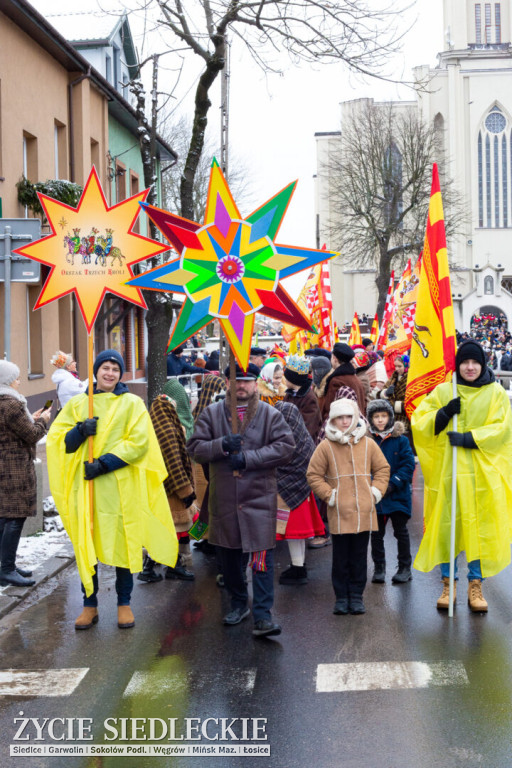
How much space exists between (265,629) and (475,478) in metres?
1.78

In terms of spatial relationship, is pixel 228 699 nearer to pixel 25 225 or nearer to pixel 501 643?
pixel 501 643

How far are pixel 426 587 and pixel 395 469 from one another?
3.09 ft

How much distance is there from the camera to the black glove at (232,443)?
20.0 feet

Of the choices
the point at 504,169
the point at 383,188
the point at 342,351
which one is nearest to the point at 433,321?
the point at 342,351

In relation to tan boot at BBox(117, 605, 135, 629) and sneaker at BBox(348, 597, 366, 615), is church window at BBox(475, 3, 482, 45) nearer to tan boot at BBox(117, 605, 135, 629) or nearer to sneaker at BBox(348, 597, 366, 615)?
sneaker at BBox(348, 597, 366, 615)

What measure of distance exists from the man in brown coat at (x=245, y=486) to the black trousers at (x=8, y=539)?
1858mm

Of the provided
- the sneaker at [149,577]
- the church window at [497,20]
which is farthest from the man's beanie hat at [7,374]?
the church window at [497,20]

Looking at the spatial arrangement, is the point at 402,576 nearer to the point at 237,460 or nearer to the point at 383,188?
the point at 237,460

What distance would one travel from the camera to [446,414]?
6.56m

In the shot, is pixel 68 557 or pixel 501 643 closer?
pixel 501 643

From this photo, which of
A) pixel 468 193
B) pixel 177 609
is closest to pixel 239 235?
pixel 177 609

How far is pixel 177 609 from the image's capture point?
22.4 ft

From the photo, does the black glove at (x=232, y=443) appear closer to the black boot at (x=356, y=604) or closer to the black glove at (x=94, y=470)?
the black glove at (x=94, y=470)

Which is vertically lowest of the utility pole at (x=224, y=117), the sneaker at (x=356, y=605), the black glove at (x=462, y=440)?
the sneaker at (x=356, y=605)
